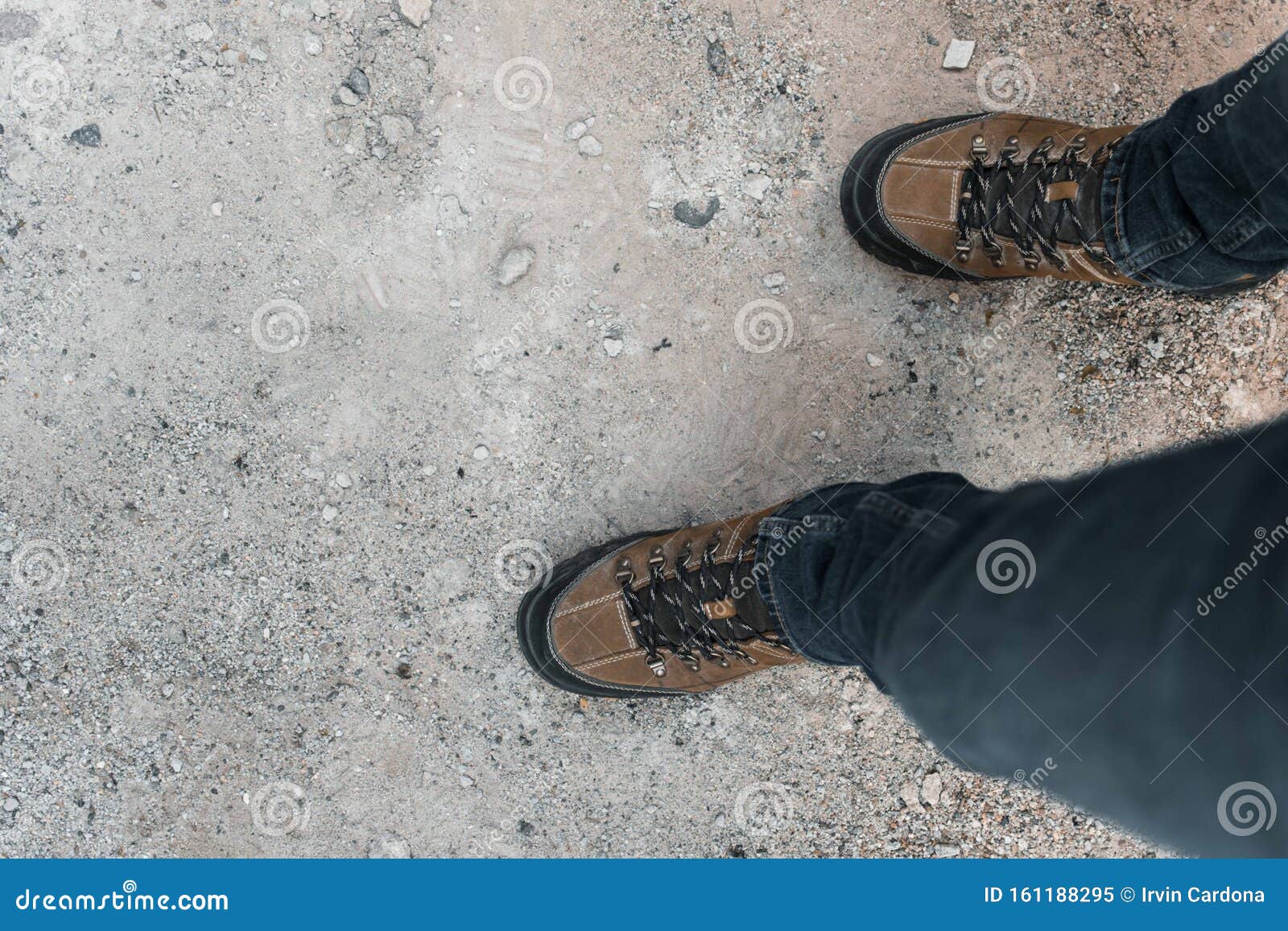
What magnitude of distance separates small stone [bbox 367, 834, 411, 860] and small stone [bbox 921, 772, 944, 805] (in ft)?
4.78

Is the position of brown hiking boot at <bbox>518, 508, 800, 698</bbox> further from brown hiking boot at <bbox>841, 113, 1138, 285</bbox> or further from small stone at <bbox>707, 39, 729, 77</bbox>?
small stone at <bbox>707, 39, 729, 77</bbox>

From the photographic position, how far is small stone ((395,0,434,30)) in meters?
2.13

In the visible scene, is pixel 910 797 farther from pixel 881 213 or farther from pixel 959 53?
pixel 959 53

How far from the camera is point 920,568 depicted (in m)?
1.43

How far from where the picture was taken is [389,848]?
2.26 metres

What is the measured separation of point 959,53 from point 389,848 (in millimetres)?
2693

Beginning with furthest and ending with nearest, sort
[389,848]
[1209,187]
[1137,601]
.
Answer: [389,848], [1209,187], [1137,601]

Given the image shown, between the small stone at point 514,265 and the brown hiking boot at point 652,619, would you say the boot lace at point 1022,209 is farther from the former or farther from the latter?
the small stone at point 514,265

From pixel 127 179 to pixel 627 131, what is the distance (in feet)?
4.38

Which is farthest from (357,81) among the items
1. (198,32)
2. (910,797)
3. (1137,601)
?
(910,797)

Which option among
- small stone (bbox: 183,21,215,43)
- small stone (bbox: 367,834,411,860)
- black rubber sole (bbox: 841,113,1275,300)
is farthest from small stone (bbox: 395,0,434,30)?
small stone (bbox: 367,834,411,860)

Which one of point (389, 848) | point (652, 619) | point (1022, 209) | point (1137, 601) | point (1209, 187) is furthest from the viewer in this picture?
point (389, 848)

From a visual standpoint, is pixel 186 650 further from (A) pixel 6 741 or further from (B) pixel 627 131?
(B) pixel 627 131

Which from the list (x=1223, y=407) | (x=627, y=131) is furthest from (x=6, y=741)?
(x=1223, y=407)
